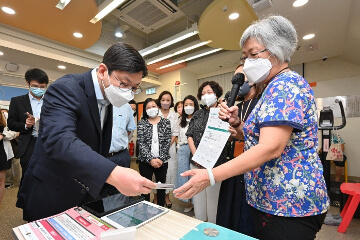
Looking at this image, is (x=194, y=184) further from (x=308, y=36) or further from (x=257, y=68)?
(x=308, y=36)

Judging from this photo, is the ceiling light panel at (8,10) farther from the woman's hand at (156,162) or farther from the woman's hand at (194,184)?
the woman's hand at (194,184)

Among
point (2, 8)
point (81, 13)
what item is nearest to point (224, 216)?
point (81, 13)

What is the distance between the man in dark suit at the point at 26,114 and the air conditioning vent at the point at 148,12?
2.89m

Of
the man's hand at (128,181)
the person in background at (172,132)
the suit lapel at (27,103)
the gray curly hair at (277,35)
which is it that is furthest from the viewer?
the person in background at (172,132)

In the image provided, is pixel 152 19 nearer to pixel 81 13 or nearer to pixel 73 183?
pixel 81 13

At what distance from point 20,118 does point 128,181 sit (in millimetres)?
2174

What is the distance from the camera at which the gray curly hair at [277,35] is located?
799mm

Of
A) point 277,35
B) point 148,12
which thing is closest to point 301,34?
point 148,12

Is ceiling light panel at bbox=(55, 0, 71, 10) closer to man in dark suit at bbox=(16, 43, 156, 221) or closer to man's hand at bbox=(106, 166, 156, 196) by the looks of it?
man in dark suit at bbox=(16, 43, 156, 221)

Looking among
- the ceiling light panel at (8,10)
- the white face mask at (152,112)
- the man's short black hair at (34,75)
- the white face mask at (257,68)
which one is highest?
the ceiling light panel at (8,10)

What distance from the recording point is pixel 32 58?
417 centimetres

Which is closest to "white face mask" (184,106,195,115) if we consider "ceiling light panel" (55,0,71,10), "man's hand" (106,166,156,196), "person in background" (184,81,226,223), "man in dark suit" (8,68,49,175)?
"person in background" (184,81,226,223)

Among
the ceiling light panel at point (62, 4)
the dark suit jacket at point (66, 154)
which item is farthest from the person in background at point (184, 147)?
the ceiling light panel at point (62, 4)

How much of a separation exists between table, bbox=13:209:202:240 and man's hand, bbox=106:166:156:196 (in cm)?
22
